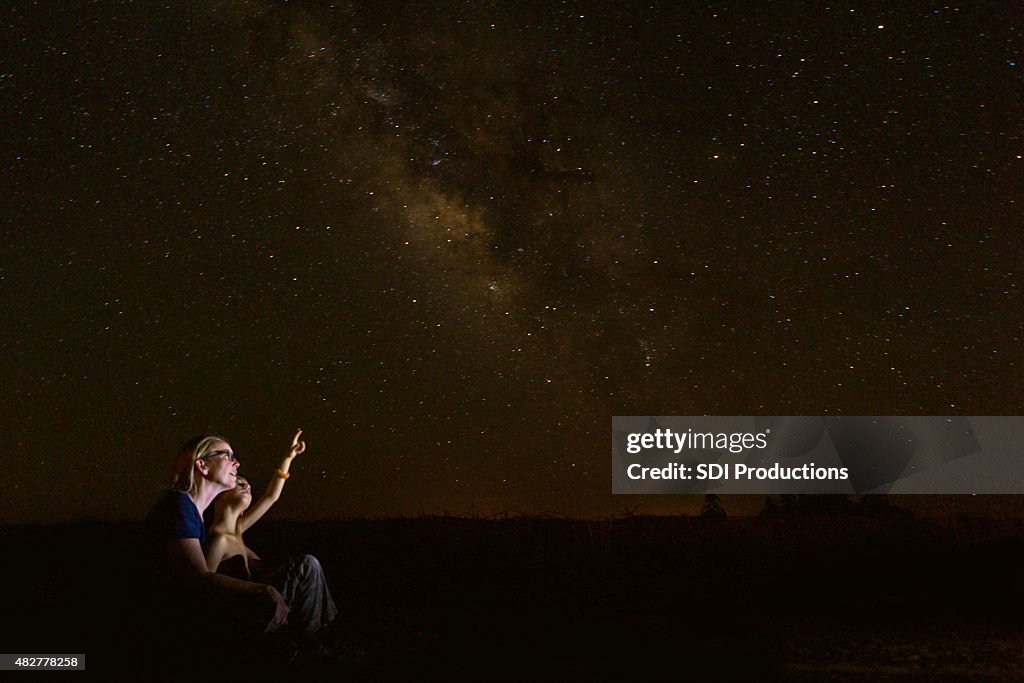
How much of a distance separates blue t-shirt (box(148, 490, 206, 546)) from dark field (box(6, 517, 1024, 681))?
12 cm

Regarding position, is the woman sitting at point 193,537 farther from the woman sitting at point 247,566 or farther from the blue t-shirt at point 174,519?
the woman sitting at point 247,566

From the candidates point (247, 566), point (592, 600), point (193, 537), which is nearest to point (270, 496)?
point (247, 566)

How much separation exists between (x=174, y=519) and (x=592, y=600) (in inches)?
132

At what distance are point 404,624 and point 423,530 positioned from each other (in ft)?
6.69

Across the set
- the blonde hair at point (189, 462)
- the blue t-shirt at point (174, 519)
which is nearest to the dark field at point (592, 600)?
the blue t-shirt at point (174, 519)

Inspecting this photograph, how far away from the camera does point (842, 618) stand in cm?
524

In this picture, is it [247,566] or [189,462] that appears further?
[247,566]

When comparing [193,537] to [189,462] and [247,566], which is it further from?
[247,566]

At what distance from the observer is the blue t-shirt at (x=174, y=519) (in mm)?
2932

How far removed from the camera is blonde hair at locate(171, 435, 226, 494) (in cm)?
307

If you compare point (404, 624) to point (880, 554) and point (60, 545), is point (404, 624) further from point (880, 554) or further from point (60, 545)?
point (880, 554)

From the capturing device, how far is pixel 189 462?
10.2 feet

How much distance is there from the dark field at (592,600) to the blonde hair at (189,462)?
0.24m

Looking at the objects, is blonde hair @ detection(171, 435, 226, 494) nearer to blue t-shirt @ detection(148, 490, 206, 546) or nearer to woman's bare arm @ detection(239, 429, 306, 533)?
blue t-shirt @ detection(148, 490, 206, 546)
